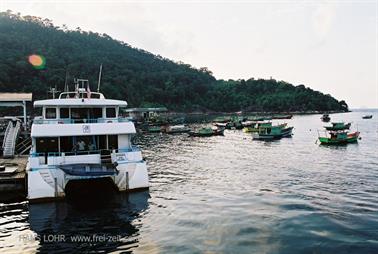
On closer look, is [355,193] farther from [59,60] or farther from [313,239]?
[59,60]

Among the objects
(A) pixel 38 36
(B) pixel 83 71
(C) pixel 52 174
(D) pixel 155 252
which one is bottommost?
(D) pixel 155 252

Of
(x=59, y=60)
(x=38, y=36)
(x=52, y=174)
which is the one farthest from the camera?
(x=38, y=36)

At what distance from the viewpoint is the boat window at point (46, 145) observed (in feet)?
73.3

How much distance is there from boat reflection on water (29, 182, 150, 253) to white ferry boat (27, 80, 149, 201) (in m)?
0.99

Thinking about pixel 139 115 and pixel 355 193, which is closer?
pixel 355 193

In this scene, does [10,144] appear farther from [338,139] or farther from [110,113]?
[338,139]

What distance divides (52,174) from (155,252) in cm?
942

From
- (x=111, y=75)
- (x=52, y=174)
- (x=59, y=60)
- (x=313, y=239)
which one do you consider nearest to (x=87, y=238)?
(x=52, y=174)

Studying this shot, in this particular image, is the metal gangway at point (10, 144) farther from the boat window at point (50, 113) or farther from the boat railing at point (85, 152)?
the boat railing at point (85, 152)

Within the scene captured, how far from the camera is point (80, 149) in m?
23.0

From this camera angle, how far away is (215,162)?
40.0 m

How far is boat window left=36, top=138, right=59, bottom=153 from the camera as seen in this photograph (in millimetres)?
22342

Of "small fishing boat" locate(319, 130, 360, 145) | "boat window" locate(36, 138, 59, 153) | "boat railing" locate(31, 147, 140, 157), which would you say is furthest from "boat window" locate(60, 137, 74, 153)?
"small fishing boat" locate(319, 130, 360, 145)

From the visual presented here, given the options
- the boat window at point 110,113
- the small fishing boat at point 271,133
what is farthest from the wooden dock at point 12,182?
the small fishing boat at point 271,133
